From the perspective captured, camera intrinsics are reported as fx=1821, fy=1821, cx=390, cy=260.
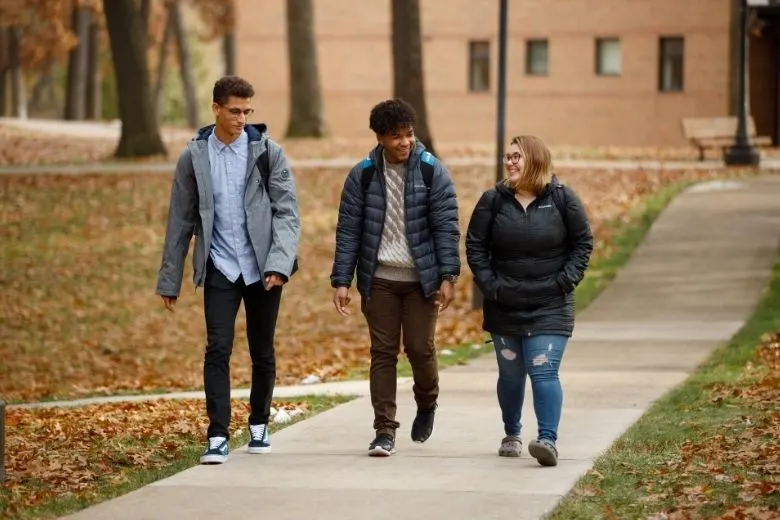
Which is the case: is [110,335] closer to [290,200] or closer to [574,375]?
[574,375]

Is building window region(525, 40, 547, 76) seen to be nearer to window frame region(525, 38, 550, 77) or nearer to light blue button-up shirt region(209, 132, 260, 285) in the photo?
window frame region(525, 38, 550, 77)

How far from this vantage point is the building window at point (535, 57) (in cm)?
5619

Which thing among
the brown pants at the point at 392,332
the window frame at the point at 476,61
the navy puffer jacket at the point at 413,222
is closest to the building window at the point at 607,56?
the window frame at the point at 476,61

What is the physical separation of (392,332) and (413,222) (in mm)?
628

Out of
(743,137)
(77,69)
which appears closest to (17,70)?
(77,69)

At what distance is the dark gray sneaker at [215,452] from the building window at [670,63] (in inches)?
1835

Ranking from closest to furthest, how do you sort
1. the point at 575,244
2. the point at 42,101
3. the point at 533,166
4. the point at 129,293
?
1. the point at 533,166
2. the point at 575,244
3. the point at 129,293
4. the point at 42,101

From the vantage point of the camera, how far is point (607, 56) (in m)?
55.5

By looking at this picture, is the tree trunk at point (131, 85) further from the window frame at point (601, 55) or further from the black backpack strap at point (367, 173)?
the black backpack strap at point (367, 173)

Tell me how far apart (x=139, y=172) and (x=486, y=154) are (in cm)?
956

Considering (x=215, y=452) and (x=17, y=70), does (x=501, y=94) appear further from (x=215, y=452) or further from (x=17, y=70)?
(x=17, y=70)

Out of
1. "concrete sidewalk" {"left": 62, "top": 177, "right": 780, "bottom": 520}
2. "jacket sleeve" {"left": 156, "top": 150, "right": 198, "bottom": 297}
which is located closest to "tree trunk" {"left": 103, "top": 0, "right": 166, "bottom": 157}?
"concrete sidewalk" {"left": 62, "top": 177, "right": 780, "bottom": 520}

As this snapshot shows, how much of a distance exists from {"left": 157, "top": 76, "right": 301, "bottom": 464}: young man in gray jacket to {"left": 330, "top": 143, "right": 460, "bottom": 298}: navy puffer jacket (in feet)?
0.93

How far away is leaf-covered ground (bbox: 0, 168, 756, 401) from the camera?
1839 cm
